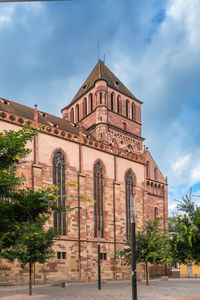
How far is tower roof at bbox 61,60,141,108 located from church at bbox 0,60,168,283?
315 millimetres

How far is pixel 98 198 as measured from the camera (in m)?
35.5

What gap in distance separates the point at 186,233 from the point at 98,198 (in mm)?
24616

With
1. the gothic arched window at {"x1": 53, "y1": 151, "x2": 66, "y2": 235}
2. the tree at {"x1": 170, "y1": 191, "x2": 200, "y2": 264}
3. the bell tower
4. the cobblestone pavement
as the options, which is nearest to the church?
the gothic arched window at {"x1": 53, "y1": 151, "x2": 66, "y2": 235}

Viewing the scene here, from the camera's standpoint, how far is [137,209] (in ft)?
128

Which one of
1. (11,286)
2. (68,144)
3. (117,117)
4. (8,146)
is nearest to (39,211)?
(8,146)

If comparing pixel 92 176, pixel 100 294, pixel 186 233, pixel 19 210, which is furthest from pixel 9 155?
pixel 92 176

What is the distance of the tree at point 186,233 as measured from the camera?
36.7 feet

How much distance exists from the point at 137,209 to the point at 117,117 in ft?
42.6

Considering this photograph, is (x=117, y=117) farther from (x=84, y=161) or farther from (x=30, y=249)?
(x=30, y=249)

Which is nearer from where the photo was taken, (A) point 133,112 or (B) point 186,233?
(B) point 186,233

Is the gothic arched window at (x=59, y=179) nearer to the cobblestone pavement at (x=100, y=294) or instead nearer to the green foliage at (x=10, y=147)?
the cobblestone pavement at (x=100, y=294)

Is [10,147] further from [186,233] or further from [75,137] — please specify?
Answer: [75,137]

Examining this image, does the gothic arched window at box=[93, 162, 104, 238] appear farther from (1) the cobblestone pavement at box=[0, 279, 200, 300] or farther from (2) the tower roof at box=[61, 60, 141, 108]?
(2) the tower roof at box=[61, 60, 141, 108]

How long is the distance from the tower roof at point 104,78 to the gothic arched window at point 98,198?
14497mm
